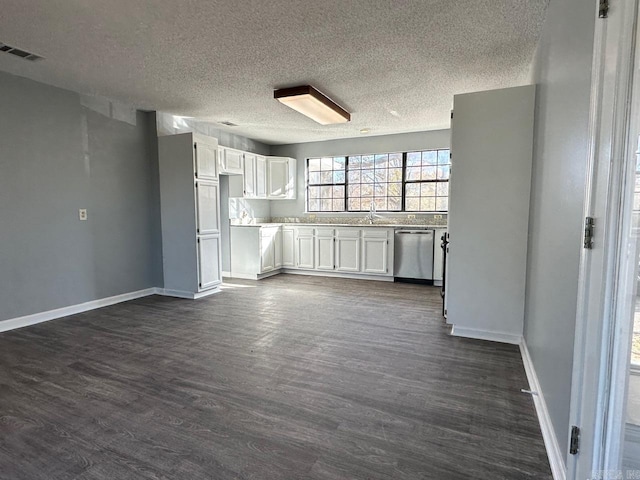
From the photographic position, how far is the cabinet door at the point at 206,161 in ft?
14.5

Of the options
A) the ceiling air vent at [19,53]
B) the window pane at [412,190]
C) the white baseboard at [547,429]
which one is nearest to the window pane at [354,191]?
the window pane at [412,190]

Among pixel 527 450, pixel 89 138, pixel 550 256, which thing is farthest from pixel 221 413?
pixel 89 138

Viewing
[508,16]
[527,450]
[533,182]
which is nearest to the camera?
[527,450]

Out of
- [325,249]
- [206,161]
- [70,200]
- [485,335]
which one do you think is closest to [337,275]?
[325,249]

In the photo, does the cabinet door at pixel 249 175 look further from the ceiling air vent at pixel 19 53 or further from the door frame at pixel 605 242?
the door frame at pixel 605 242

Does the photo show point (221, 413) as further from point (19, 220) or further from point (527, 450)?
point (19, 220)

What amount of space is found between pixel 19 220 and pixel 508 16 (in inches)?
181

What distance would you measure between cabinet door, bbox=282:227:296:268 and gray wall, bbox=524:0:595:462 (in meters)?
4.28

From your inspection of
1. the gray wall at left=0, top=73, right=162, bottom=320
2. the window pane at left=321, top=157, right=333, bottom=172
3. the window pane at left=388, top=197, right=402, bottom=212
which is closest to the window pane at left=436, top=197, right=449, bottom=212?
the window pane at left=388, top=197, right=402, bottom=212

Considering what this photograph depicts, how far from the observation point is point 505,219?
2793 millimetres

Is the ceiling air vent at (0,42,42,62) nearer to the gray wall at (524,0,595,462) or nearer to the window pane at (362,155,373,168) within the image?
the gray wall at (524,0,595,462)

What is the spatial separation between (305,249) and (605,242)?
17.0 ft

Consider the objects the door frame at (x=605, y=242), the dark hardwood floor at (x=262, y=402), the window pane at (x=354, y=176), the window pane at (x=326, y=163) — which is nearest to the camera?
the door frame at (x=605, y=242)

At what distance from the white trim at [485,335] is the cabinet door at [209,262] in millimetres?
3164
